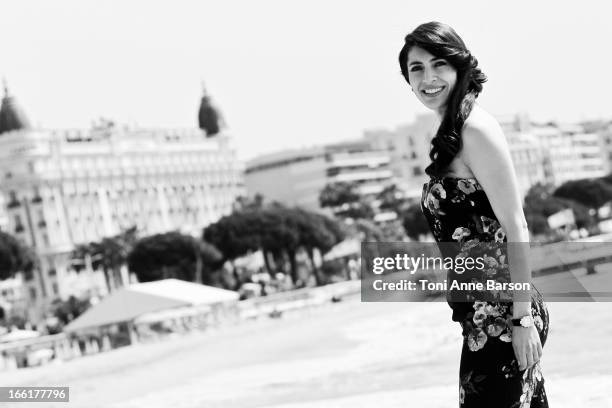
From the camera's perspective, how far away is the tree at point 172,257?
241 feet

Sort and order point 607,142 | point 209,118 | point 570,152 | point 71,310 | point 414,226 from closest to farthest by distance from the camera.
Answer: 1. point 71,310
2. point 414,226
3. point 209,118
4. point 570,152
5. point 607,142

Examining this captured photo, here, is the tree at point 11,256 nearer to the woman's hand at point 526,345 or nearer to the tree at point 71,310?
the tree at point 71,310

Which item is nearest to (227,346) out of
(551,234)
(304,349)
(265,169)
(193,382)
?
(304,349)

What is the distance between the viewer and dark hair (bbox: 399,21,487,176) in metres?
3.46

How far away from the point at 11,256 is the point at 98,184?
29688 mm

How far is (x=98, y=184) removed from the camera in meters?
110

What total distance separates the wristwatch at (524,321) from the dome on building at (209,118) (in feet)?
443

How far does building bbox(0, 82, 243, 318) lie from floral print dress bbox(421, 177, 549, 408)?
89579 mm

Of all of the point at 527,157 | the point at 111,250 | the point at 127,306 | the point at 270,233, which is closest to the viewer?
the point at 127,306

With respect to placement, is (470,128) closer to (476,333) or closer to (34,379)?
(476,333)

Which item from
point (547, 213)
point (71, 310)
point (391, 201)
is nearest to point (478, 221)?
point (71, 310)

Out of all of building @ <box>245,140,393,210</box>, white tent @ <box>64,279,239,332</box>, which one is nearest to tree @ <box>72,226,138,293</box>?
building @ <box>245,140,393,210</box>

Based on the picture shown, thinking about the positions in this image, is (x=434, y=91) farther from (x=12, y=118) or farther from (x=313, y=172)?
(x=313, y=172)

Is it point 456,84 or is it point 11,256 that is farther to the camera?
point 11,256
